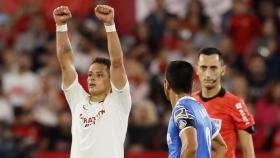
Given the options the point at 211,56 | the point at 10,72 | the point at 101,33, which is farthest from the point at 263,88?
the point at 211,56

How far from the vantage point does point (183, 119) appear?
7324 mm

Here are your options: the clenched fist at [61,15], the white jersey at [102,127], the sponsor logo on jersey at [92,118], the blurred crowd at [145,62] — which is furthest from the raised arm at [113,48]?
the blurred crowd at [145,62]

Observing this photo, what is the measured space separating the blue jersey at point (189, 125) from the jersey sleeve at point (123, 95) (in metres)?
0.81

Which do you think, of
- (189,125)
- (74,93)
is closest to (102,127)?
(74,93)

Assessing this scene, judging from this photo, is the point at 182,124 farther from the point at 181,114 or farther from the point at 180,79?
the point at 180,79

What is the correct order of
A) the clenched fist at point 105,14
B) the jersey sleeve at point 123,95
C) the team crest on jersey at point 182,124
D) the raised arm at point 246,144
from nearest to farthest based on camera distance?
the team crest on jersey at point 182,124 → the clenched fist at point 105,14 → the jersey sleeve at point 123,95 → the raised arm at point 246,144

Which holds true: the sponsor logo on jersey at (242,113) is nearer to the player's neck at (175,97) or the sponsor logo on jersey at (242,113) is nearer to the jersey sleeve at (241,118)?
the jersey sleeve at (241,118)

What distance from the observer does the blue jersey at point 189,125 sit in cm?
734

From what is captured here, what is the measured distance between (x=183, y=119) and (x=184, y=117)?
2 cm

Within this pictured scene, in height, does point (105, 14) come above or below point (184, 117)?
above

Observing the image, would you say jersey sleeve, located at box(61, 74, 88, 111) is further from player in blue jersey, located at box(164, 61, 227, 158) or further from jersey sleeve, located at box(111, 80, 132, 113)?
player in blue jersey, located at box(164, 61, 227, 158)

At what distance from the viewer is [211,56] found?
9.15 m

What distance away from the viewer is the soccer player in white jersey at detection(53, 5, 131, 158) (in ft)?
26.7

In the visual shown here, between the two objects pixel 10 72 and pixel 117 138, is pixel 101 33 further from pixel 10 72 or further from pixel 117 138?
pixel 117 138
